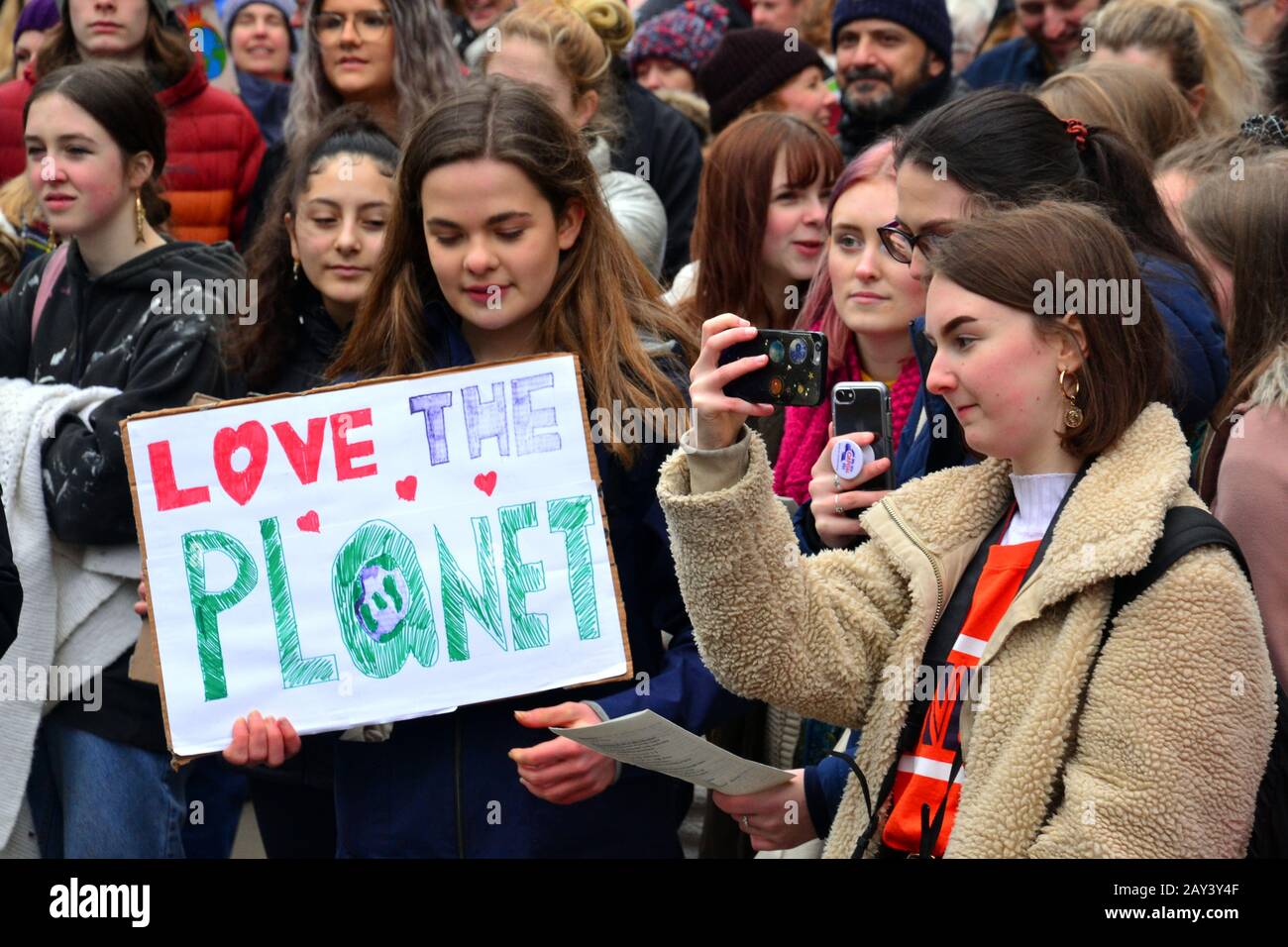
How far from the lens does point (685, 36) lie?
7426 mm

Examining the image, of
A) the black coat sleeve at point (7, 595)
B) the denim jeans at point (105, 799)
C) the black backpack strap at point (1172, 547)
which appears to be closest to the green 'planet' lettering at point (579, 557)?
the black coat sleeve at point (7, 595)

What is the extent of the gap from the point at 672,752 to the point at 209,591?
1.07 m

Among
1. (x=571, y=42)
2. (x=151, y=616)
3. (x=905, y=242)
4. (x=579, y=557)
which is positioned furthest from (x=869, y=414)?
(x=571, y=42)

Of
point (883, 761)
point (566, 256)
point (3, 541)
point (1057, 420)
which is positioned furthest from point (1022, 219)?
point (3, 541)

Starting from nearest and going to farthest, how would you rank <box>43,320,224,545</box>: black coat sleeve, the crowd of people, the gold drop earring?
the crowd of people → <box>43,320,224,545</box>: black coat sleeve → the gold drop earring

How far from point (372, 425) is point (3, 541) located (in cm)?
71

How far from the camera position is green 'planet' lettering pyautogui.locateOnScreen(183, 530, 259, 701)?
323 cm

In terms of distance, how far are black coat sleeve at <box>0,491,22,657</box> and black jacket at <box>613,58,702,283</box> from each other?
3.23 m

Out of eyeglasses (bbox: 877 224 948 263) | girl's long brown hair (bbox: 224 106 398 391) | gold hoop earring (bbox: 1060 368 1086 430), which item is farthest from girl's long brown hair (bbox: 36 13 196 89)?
gold hoop earring (bbox: 1060 368 1086 430)

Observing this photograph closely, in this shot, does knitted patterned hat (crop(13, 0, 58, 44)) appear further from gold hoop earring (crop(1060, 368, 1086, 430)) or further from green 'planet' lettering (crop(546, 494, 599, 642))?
gold hoop earring (crop(1060, 368, 1086, 430))

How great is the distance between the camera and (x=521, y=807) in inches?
126

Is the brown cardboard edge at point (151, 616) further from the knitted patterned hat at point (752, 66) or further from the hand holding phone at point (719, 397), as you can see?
the knitted patterned hat at point (752, 66)
